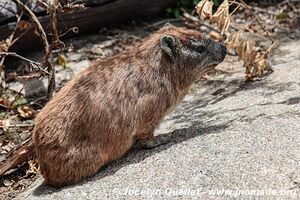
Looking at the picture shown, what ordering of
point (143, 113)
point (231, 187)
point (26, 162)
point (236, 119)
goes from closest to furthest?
point (231, 187), point (143, 113), point (236, 119), point (26, 162)

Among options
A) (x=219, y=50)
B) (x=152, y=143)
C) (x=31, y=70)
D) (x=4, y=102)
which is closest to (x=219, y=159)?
(x=152, y=143)

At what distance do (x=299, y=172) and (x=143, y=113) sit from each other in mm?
1496

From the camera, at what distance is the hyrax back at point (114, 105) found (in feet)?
15.5

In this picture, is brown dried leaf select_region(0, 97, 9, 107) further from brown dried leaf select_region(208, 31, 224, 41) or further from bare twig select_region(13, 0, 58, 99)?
brown dried leaf select_region(208, 31, 224, 41)

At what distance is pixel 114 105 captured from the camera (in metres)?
4.86

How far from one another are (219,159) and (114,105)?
104 cm

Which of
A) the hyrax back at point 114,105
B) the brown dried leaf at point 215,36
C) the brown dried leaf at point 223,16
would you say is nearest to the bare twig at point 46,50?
the hyrax back at point 114,105

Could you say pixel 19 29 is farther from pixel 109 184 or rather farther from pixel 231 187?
pixel 231 187

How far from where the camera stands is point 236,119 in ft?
17.3

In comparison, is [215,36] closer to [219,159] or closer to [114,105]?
[114,105]

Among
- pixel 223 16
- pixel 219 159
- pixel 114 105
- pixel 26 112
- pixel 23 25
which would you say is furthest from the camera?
pixel 23 25

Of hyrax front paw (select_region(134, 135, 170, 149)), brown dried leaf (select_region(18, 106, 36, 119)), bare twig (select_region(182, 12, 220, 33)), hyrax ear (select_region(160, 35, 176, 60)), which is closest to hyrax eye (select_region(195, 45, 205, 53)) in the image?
hyrax ear (select_region(160, 35, 176, 60))

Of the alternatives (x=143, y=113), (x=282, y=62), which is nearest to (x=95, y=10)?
(x=282, y=62)

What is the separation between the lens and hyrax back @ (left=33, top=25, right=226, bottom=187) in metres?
4.72
